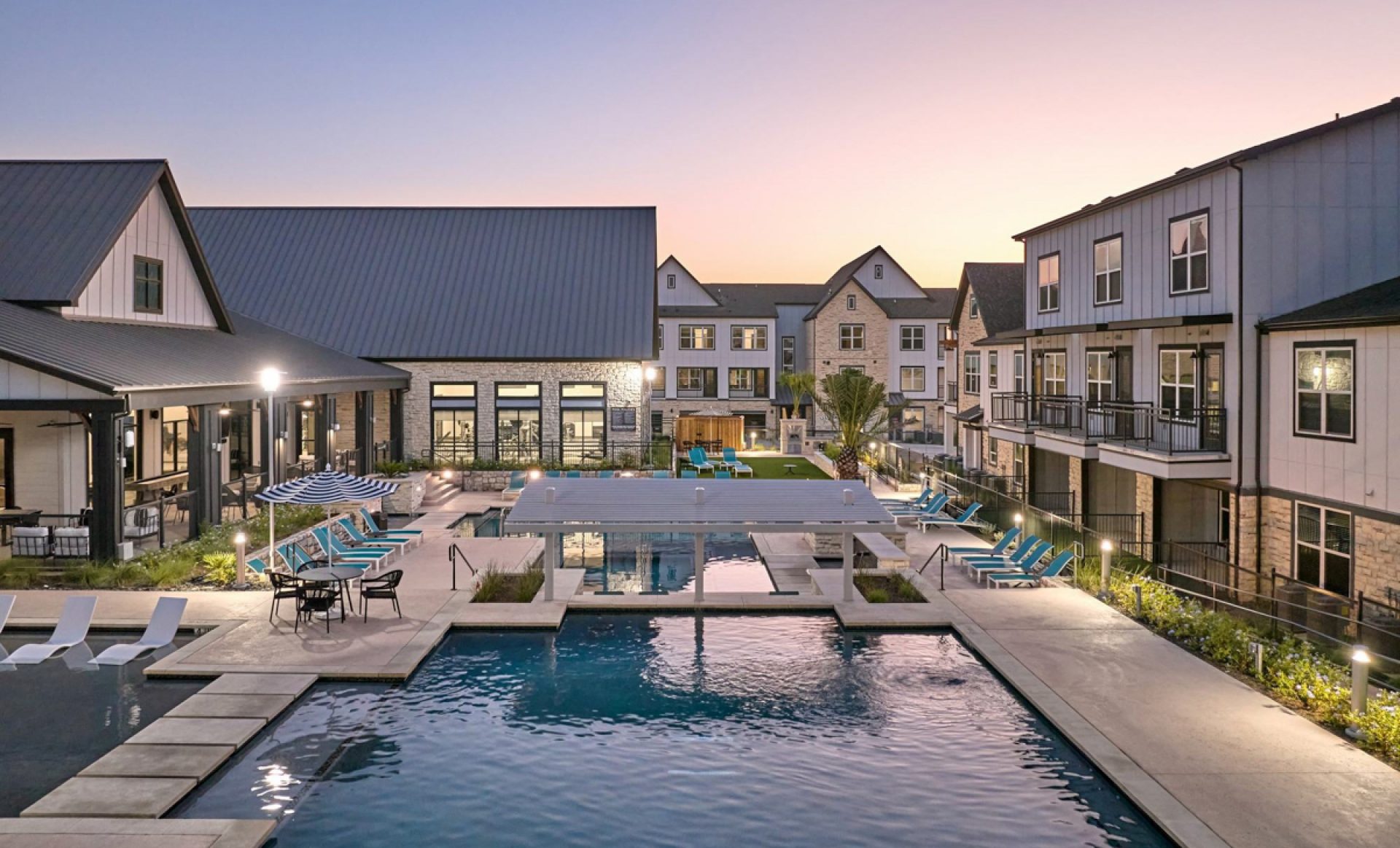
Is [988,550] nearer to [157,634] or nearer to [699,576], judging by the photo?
[699,576]

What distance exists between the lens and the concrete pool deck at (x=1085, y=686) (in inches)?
366

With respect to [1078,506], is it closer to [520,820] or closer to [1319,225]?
[1319,225]

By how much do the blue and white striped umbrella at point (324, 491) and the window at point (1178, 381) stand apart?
1744cm

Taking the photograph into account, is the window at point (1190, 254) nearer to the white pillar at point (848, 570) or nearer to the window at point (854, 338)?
the white pillar at point (848, 570)

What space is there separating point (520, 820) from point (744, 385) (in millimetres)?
54085

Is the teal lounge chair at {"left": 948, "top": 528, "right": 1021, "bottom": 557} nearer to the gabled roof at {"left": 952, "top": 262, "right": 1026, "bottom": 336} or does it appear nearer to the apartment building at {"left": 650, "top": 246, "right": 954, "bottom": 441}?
the gabled roof at {"left": 952, "top": 262, "right": 1026, "bottom": 336}

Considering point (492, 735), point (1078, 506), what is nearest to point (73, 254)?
point (492, 735)

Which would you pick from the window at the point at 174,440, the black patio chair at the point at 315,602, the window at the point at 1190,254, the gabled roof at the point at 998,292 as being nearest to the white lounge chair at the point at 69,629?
the black patio chair at the point at 315,602

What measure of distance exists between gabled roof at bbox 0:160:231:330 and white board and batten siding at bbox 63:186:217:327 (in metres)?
0.30

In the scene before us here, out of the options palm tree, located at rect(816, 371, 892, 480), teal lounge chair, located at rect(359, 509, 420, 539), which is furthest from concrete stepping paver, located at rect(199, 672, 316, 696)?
palm tree, located at rect(816, 371, 892, 480)

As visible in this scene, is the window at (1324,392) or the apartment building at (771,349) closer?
the window at (1324,392)

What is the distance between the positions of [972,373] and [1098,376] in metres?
14.4

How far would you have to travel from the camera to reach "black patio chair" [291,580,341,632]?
16344mm

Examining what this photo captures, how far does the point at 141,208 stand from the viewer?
2612 cm
